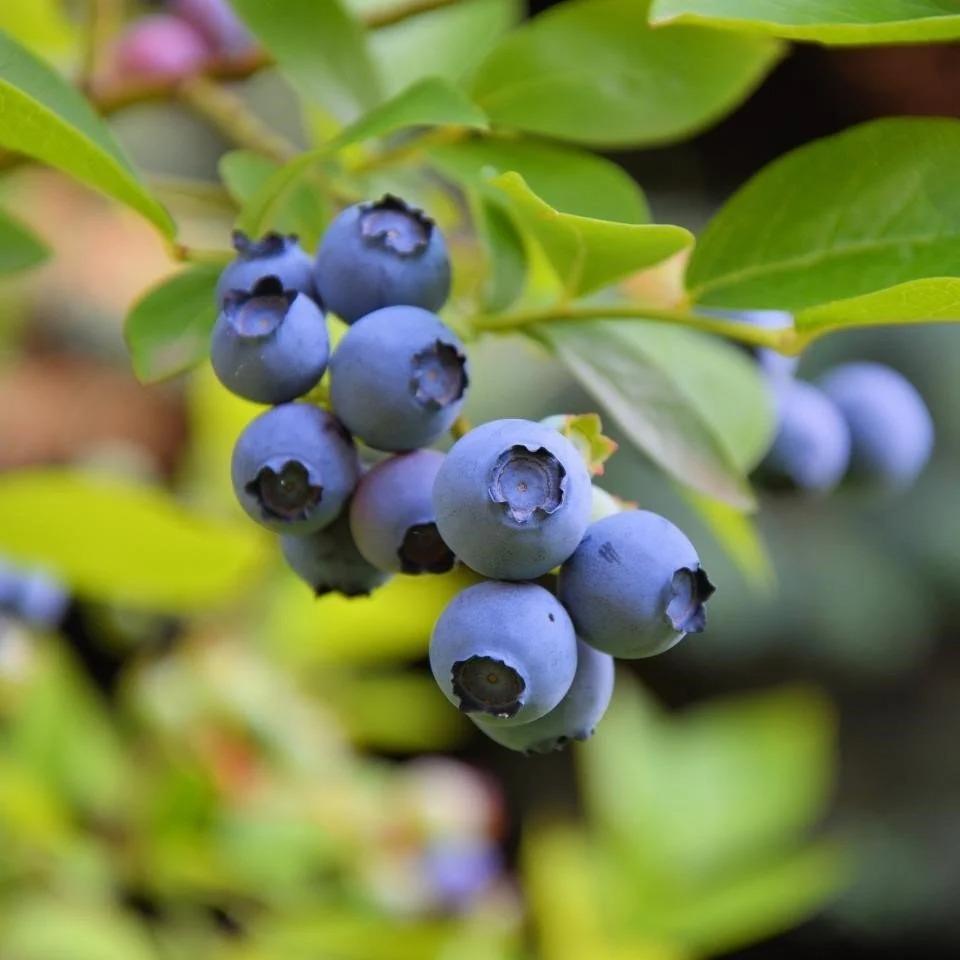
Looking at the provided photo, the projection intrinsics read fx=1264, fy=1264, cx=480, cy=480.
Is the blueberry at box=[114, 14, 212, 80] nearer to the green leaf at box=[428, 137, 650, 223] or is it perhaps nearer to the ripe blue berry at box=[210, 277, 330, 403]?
the green leaf at box=[428, 137, 650, 223]

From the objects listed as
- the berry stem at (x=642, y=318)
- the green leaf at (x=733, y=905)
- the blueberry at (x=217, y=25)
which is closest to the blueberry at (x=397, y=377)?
the berry stem at (x=642, y=318)

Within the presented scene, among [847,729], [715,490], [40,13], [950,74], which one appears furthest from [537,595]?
[847,729]

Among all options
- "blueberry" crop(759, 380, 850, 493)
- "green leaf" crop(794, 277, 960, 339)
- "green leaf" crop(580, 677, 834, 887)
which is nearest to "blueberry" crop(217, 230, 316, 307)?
"green leaf" crop(794, 277, 960, 339)

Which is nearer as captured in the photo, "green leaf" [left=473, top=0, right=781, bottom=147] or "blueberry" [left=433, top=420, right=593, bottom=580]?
"blueberry" [left=433, top=420, right=593, bottom=580]

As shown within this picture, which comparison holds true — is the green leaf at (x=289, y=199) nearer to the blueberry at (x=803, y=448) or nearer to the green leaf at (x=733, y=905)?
the blueberry at (x=803, y=448)

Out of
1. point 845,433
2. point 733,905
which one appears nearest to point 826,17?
point 845,433

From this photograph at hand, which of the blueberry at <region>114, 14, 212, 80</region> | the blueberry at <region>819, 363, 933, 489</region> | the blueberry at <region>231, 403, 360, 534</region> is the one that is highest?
the blueberry at <region>231, 403, 360, 534</region>

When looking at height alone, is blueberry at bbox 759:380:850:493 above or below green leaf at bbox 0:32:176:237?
below
